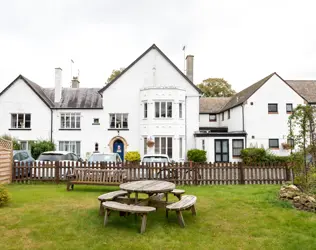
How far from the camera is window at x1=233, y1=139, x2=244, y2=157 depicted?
2862 cm

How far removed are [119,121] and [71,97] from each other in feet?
20.4

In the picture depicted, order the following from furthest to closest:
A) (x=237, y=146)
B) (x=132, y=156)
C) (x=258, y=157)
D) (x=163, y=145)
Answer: (x=237, y=146) < (x=258, y=157) < (x=163, y=145) < (x=132, y=156)

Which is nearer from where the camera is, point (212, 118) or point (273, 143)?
point (273, 143)

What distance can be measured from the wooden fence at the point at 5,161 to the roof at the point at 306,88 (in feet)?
98.3

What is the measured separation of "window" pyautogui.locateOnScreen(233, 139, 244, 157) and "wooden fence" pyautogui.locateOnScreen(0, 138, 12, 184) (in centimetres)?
2089

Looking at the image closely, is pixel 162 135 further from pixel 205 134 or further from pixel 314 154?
pixel 314 154

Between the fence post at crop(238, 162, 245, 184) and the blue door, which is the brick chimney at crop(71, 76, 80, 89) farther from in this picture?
the fence post at crop(238, 162, 245, 184)

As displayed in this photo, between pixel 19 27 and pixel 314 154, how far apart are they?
51.0 feet

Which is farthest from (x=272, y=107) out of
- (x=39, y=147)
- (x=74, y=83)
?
(x=39, y=147)

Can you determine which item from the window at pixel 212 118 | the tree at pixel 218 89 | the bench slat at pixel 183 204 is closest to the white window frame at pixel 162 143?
the window at pixel 212 118

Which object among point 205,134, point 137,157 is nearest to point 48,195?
point 137,157

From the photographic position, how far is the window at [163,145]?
85.9ft

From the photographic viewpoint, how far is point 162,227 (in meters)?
7.02

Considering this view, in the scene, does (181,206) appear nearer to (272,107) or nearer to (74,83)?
(272,107)
